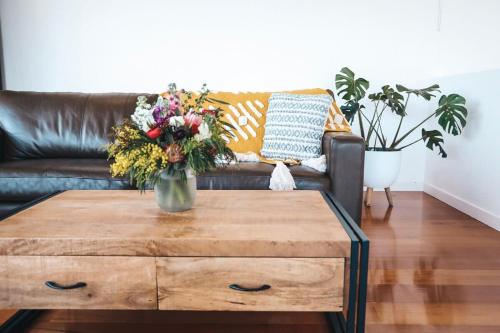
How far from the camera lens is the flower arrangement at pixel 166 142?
4.17ft

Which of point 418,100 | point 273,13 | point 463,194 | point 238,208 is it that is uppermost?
point 273,13

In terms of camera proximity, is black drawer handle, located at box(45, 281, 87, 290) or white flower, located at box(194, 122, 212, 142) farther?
white flower, located at box(194, 122, 212, 142)

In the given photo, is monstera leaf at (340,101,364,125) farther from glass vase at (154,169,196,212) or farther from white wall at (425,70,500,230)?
glass vase at (154,169,196,212)

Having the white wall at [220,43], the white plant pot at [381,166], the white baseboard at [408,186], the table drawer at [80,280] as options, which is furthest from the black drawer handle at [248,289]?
the white baseboard at [408,186]

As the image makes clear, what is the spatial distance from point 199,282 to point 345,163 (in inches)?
45.7

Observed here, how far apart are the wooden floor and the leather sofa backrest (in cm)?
129

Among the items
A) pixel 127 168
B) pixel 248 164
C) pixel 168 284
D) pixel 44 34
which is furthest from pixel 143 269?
pixel 44 34

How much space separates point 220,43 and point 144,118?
2.23 m

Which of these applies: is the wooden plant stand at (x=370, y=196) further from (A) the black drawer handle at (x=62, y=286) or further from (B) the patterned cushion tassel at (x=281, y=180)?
(A) the black drawer handle at (x=62, y=286)

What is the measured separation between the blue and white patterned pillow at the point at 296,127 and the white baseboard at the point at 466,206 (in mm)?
1198

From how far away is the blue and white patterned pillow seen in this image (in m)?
2.37

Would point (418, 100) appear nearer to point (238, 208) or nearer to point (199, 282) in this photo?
point (238, 208)

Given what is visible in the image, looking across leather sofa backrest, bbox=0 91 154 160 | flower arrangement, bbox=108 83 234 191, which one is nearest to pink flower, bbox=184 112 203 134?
flower arrangement, bbox=108 83 234 191

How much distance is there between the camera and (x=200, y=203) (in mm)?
1494
